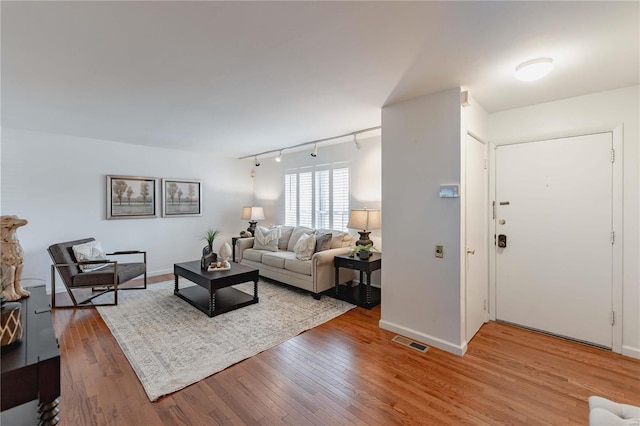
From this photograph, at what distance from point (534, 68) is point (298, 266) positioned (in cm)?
340

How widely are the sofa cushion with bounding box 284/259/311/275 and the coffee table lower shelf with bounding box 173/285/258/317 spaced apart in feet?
2.30

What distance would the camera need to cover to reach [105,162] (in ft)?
15.7

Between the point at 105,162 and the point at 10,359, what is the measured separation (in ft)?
14.8

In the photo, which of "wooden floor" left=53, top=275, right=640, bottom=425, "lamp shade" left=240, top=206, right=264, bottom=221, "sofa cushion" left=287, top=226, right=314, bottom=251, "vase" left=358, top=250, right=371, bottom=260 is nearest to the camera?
"wooden floor" left=53, top=275, right=640, bottom=425

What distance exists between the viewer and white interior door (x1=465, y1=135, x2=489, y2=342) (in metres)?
2.77

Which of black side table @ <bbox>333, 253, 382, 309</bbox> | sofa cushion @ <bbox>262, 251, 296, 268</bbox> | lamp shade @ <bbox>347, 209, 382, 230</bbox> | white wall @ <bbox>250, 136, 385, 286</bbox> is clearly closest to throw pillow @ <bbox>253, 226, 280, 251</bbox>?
sofa cushion @ <bbox>262, 251, 296, 268</bbox>

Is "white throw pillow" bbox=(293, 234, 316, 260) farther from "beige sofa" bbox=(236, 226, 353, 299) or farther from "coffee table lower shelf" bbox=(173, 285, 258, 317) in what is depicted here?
"coffee table lower shelf" bbox=(173, 285, 258, 317)

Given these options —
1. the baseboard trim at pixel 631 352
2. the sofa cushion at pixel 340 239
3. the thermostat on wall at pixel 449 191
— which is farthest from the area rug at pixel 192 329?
the baseboard trim at pixel 631 352

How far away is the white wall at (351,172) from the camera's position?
4.51m

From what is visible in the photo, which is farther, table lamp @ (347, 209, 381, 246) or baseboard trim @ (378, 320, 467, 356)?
table lamp @ (347, 209, 381, 246)

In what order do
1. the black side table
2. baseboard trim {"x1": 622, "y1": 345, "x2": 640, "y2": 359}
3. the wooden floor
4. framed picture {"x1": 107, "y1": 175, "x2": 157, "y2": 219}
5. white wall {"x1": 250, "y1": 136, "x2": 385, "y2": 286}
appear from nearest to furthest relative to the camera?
the wooden floor, baseboard trim {"x1": 622, "y1": 345, "x2": 640, "y2": 359}, the black side table, white wall {"x1": 250, "y1": 136, "x2": 385, "y2": 286}, framed picture {"x1": 107, "y1": 175, "x2": 157, "y2": 219}

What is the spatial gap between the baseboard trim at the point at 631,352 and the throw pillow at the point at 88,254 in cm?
620

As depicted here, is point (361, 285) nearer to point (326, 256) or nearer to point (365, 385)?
point (326, 256)

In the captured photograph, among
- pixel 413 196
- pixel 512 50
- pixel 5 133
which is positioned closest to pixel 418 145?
pixel 413 196
